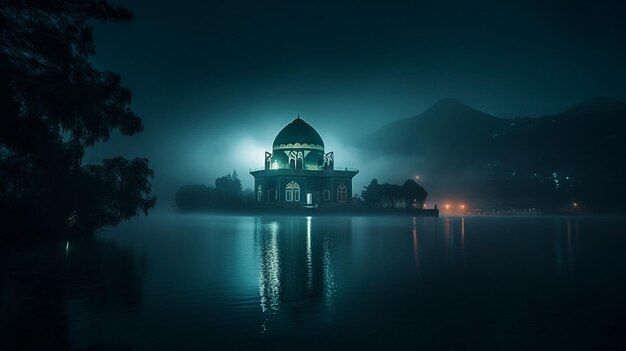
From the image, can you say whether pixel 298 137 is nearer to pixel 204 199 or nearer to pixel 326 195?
pixel 326 195

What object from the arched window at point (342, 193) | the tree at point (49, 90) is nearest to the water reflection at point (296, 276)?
the tree at point (49, 90)

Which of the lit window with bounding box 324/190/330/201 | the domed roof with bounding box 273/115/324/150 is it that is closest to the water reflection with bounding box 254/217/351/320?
the lit window with bounding box 324/190/330/201

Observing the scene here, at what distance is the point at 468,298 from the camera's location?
11016 mm

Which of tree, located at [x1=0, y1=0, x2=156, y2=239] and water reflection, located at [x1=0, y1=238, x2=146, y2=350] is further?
tree, located at [x1=0, y1=0, x2=156, y2=239]

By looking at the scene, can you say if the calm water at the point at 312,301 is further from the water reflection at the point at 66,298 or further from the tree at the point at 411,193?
the tree at the point at 411,193

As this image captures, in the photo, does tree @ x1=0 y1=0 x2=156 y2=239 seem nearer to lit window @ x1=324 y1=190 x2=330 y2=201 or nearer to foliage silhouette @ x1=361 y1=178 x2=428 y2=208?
lit window @ x1=324 y1=190 x2=330 y2=201

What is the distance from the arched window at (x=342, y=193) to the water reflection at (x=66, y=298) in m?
66.5

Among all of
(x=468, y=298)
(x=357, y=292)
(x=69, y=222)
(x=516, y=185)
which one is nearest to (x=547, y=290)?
(x=468, y=298)

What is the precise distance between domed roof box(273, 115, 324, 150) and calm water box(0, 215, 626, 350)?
218 ft

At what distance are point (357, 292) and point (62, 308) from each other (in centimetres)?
610

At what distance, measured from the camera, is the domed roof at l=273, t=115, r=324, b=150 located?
85531 mm

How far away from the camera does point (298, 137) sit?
85.8 meters

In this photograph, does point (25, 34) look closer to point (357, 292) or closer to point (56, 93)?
point (56, 93)

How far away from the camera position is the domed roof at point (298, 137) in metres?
85.5
